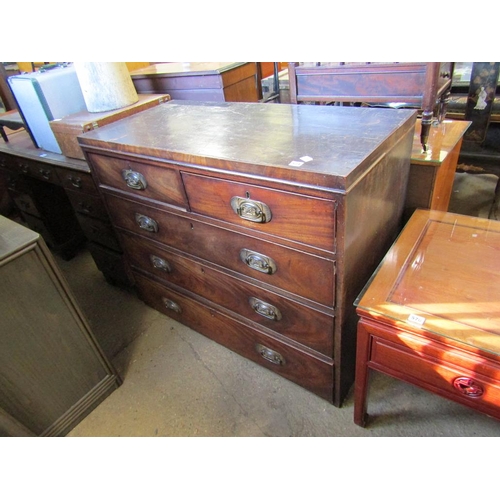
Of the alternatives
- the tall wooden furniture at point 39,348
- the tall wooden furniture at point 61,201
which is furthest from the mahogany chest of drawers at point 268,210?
the tall wooden furniture at point 39,348

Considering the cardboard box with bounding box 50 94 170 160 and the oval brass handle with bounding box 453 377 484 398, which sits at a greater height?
the cardboard box with bounding box 50 94 170 160

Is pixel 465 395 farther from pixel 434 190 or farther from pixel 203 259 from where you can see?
pixel 203 259

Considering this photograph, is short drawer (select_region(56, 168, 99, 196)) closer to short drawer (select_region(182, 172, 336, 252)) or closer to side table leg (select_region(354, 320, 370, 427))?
short drawer (select_region(182, 172, 336, 252))

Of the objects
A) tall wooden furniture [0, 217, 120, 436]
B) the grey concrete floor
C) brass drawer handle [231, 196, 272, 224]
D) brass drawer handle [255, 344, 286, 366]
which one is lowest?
the grey concrete floor

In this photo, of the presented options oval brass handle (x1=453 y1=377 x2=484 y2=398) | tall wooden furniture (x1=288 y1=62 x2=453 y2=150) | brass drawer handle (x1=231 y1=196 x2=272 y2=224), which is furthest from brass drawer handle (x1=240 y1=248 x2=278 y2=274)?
tall wooden furniture (x1=288 y1=62 x2=453 y2=150)

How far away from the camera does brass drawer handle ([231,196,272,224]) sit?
0.90m

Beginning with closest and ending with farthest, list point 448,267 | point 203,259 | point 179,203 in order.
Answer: point 448,267 → point 179,203 → point 203,259

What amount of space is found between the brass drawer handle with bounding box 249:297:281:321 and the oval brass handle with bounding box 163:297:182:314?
0.49m

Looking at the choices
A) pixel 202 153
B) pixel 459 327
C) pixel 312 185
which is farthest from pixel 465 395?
pixel 202 153

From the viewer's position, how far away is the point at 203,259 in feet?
4.03

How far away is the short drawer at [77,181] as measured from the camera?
1.49 metres

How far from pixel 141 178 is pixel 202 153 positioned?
0.32 metres

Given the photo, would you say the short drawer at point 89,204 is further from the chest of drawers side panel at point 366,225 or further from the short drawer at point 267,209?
the chest of drawers side panel at point 366,225

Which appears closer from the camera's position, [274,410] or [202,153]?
[202,153]
